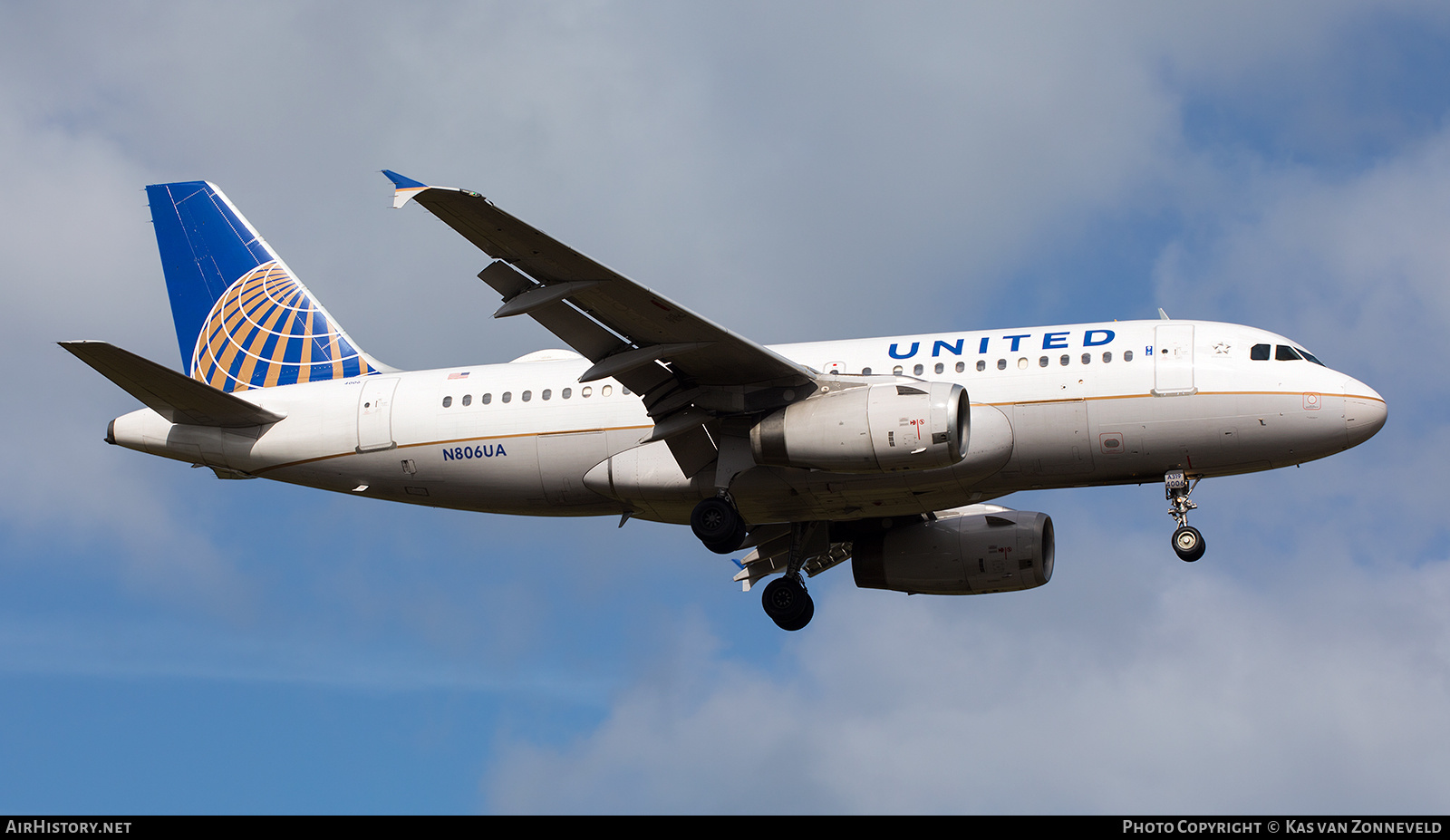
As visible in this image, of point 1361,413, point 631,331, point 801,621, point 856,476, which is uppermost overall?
point 631,331

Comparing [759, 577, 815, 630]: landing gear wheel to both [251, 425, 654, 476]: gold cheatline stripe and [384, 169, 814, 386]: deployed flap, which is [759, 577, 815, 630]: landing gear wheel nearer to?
[251, 425, 654, 476]: gold cheatline stripe

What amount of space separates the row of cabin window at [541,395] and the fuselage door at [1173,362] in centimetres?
1012

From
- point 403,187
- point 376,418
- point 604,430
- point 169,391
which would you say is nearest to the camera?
point 403,187

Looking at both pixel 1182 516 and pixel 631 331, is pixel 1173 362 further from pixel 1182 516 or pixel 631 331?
pixel 631 331

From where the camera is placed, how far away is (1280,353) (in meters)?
28.1

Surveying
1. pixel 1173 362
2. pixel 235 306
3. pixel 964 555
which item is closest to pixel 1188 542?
pixel 1173 362

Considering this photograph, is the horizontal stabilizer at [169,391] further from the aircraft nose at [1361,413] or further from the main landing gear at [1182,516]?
the aircraft nose at [1361,413]

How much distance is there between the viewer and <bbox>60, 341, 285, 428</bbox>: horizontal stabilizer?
27734 millimetres

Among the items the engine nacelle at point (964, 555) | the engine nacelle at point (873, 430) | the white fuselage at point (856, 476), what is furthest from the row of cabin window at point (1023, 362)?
the engine nacelle at point (964, 555)

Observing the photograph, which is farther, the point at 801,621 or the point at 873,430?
the point at 801,621

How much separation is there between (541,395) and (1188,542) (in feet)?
42.3
